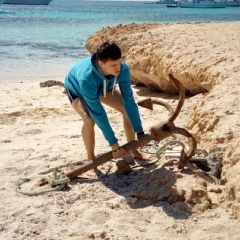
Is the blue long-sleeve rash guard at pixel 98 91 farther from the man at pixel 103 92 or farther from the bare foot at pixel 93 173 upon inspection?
the bare foot at pixel 93 173

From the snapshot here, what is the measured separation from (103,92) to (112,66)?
15.8 inches

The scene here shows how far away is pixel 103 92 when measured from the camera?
12.9 feet

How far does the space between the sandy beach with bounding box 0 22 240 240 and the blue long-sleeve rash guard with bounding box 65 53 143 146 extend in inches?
18.0

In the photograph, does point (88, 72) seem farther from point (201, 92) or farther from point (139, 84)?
point (139, 84)

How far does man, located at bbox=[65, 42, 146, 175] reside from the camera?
3590 mm

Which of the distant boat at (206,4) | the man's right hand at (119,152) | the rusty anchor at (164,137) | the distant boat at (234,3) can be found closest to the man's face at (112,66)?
the rusty anchor at (164,137)

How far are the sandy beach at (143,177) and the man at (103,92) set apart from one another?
36cm

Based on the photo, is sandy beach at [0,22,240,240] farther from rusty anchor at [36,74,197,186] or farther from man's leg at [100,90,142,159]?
man's leg at [100,90,142,159]

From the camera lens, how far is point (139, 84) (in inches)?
297

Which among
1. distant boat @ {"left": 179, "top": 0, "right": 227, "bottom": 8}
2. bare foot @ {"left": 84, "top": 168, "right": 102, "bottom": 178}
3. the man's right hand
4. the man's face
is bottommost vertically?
distant boat @ {"left": 179, "top": 0, "right": 227, "bottom": 8}

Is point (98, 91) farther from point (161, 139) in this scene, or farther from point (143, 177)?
point (143, 177)

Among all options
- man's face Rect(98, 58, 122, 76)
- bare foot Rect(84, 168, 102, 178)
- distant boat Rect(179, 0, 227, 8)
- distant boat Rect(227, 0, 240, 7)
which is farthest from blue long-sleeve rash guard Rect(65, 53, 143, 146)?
distant boat Rect(227, 0, 240, 7)

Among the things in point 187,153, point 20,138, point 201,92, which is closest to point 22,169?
point 20,138

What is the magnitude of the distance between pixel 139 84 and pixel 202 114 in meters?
3.26
